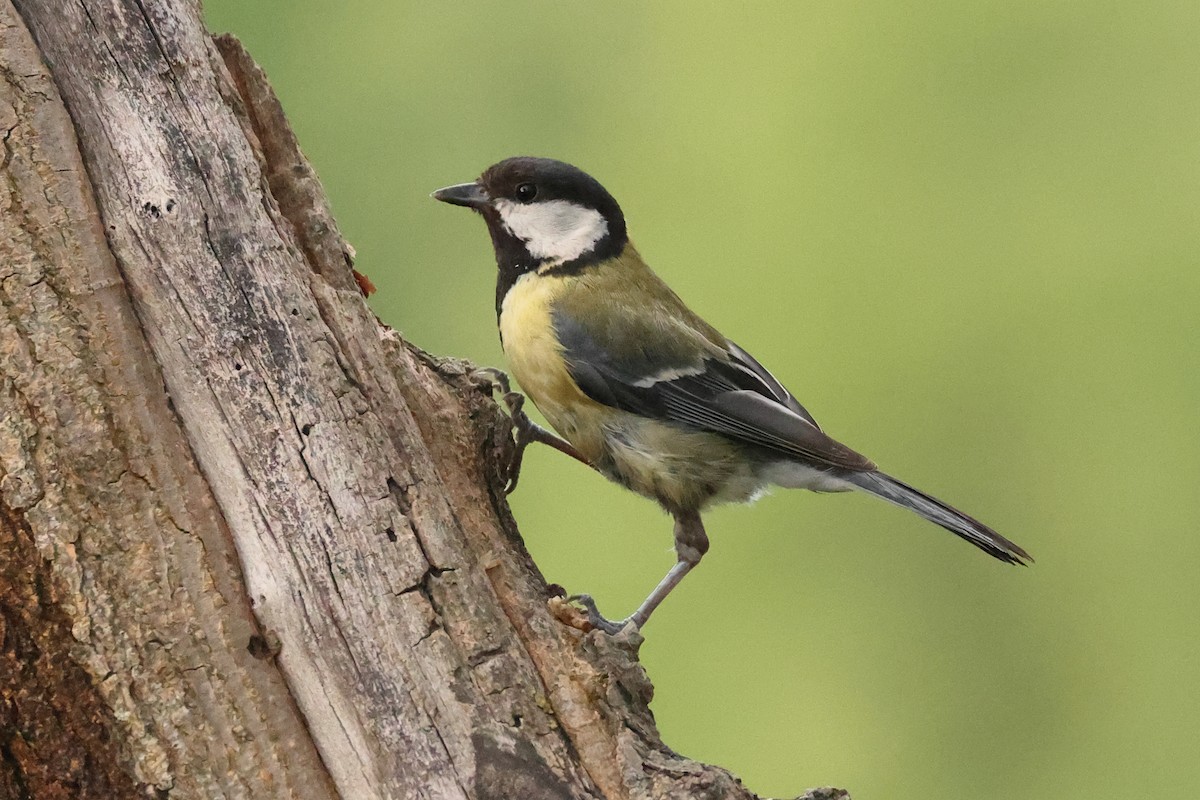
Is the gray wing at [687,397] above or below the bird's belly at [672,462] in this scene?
above

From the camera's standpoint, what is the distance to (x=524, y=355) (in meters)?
1.52

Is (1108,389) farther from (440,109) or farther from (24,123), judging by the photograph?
(24,123)

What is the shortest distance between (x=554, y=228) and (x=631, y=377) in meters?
0.24

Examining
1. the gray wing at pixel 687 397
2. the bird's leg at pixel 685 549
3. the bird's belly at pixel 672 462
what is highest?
the gray wing at pixel 687 397

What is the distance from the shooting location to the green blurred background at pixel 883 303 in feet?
6.70

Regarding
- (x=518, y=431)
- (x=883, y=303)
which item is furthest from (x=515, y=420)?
(x=883, y=303)

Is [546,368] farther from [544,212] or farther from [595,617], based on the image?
[595,617]

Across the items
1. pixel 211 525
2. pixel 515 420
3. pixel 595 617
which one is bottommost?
pixel 595 617

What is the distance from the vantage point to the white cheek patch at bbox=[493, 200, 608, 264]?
159 cm

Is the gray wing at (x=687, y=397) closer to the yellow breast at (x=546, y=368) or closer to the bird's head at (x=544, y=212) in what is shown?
the yellow breast at (x=546, y=368)

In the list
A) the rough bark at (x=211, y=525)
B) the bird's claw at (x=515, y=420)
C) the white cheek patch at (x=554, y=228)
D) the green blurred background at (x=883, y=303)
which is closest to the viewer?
the rough bark at (x=211, y=525)

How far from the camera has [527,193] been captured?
1.58m

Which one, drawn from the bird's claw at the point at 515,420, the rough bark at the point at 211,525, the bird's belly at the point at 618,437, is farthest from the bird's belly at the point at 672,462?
the rough bark at the point at 211,525

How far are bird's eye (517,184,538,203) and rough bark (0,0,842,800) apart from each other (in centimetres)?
53
